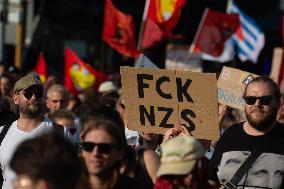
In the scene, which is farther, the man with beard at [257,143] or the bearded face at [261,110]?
the bearded face at [261,110]

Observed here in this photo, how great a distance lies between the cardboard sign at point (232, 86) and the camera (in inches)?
365

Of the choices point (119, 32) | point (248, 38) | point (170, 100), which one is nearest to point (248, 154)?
point (170, 100)

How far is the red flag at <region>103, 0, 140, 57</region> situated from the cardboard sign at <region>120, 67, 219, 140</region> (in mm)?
9093

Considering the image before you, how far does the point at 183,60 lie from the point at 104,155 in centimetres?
1270

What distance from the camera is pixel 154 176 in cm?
512

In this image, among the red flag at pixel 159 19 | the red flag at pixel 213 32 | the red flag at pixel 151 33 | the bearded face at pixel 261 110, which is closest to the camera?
the bearded face at pixel 261 110

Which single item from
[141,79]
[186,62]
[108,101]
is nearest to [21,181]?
[141,79]

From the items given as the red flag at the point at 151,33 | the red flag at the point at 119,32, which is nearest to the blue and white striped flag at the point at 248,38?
the red flag at the point at 119,32

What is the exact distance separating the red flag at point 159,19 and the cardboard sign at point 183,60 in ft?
3.19

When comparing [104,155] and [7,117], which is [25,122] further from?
[104,155]

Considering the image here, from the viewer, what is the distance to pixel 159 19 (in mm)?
15469

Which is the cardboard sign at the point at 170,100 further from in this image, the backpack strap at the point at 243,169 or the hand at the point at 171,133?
the backpack strap at the point at 243,169

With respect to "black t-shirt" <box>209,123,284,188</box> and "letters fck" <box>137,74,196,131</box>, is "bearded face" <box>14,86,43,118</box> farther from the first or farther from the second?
"black t-shirt" <box>209,123,284,188</box>

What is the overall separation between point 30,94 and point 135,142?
2050 mm
